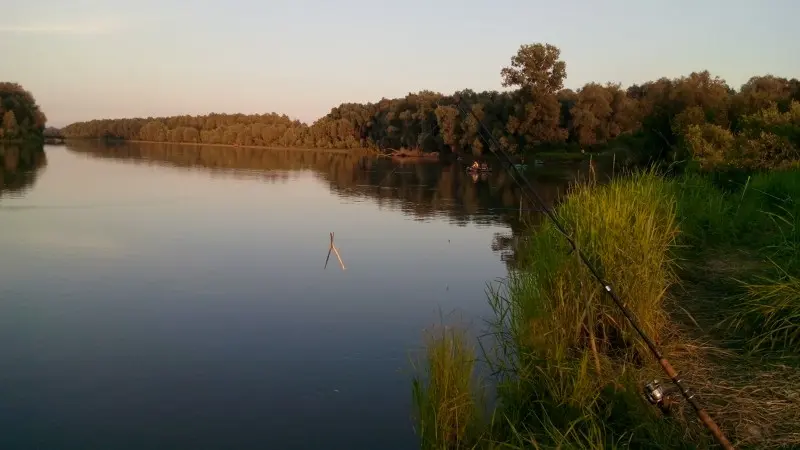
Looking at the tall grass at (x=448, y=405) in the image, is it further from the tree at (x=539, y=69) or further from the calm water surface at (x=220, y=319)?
the tree at (x=539, y=69)

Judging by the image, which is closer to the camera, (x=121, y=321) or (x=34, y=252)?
(x=121, y=321)

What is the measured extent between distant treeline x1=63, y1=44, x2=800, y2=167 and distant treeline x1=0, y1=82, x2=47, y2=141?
34.0 meters

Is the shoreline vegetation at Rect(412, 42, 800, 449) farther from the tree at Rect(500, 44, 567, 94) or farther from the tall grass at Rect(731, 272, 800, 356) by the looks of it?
the tree at Rect(500, 44, 567, 94)

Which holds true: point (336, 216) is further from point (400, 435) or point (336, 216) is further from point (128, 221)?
point (400, 435)

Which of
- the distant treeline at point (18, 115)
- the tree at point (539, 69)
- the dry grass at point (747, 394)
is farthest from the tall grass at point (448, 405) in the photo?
the distant treeline at point (18, 115)

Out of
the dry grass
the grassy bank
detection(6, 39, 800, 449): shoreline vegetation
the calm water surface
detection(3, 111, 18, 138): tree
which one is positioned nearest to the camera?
the dry grass

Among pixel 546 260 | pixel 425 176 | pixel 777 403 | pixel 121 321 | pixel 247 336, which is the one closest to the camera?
pixel 777 403

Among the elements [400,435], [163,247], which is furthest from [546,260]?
[163,247]

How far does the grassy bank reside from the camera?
427cm

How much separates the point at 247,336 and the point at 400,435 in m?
3.63

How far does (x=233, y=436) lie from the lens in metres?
6.16

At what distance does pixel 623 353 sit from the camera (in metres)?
5.91

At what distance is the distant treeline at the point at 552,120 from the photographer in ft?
69.6

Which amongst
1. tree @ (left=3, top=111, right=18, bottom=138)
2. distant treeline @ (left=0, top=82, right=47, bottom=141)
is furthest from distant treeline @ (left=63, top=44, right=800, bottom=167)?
tree @ (left=3, top=111, right=18, bottom=138)
